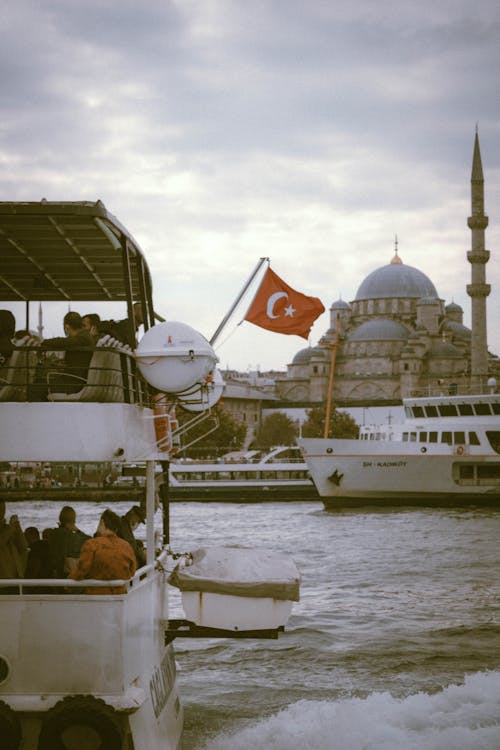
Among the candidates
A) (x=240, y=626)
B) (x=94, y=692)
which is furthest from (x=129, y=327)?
(x=94, y=692)

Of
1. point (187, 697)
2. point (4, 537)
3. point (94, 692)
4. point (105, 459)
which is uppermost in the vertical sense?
point (105, 459)

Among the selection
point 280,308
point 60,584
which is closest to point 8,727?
point 60,584

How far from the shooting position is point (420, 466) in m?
47.5

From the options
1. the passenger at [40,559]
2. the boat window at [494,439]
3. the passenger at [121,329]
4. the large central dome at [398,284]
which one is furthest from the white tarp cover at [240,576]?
the large central dome at [398,284]

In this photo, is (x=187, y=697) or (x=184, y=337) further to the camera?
(x=187, y=697)

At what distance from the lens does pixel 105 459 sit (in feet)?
24.5

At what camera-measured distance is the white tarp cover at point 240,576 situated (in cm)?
866

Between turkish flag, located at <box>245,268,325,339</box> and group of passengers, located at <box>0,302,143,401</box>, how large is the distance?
278 centimetres

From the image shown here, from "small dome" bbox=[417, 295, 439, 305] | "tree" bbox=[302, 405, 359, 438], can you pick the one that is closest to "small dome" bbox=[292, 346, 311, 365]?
"small dome" bbox=[417, 295, 439, 305]

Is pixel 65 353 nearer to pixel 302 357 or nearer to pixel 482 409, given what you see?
pixel 482 409

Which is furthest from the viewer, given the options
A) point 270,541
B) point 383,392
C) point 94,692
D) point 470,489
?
point 383,392

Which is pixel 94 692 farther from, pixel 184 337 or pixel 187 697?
pixel 187 697

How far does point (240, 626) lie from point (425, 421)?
43280 mm

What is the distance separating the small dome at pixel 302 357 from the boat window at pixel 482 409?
11356cm
